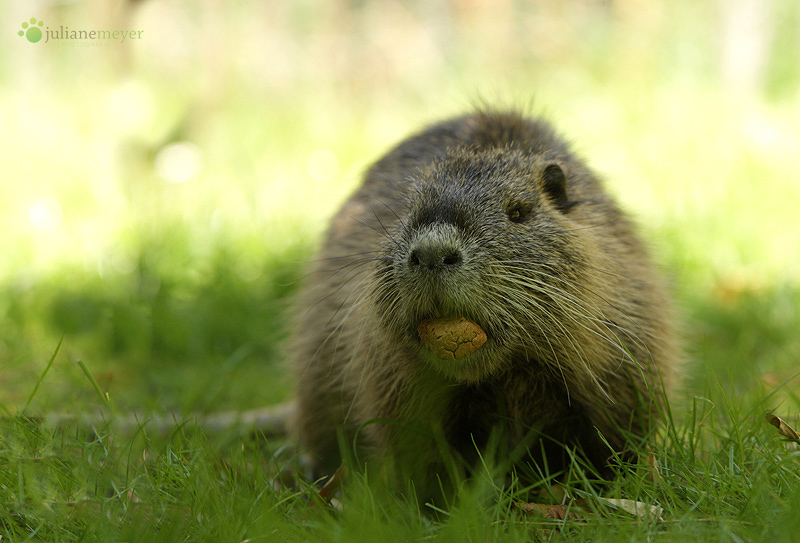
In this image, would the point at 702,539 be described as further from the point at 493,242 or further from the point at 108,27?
the point at 108,27

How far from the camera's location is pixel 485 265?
7.26ft

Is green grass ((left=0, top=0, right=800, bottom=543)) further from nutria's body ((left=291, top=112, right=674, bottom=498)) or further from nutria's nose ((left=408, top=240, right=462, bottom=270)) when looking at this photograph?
nutria's nose ((left=408, top=240, right=462, bottom=270))

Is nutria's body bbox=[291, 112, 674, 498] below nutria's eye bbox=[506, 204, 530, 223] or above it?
below

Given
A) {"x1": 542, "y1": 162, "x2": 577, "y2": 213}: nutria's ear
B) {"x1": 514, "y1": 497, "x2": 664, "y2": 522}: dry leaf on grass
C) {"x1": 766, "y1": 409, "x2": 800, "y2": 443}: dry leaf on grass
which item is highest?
{"x1": 542, "y1": 162, "x2": 577, "y2": 213}: nutria's ear

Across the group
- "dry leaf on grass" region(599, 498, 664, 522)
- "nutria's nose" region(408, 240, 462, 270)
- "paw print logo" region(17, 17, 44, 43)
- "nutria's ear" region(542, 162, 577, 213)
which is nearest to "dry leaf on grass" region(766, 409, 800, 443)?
"dry leaf on grass" region(599, 498, 664, 522)

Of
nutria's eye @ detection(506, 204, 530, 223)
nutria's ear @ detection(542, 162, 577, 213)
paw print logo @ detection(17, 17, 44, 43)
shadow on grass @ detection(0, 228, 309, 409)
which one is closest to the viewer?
nutria's eye @ detection(506, 204, 530, 223)

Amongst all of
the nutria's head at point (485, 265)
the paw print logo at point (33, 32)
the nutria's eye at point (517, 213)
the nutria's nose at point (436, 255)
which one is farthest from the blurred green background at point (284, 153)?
the nutria's nose at point (436, 255)

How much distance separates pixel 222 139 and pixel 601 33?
5.07 meters

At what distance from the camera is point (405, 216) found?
2482mm

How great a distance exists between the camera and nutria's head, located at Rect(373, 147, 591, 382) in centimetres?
217

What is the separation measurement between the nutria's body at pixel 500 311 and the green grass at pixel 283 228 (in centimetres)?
20

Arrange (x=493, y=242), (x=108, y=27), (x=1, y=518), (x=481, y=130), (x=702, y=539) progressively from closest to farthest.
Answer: (x=702, y=539), (x=1, y=518), (x=493, y=242), (x=481, y=130), (x=108, y=27)

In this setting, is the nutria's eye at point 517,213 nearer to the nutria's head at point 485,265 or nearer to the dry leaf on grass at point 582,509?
the nutria's head at point 485,265

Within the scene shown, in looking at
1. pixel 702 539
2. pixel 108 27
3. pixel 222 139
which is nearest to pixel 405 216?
pixel 702 539
